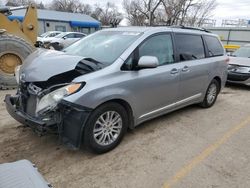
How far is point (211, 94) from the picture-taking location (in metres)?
5.71

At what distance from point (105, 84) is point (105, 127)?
61 centimetres

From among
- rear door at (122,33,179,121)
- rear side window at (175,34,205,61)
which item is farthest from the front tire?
rear side window at (175,34,205,61)

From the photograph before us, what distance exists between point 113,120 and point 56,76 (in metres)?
0.98

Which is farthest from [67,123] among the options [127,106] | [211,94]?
[211,94]

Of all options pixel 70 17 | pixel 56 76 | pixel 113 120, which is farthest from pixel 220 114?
pixel 70 17

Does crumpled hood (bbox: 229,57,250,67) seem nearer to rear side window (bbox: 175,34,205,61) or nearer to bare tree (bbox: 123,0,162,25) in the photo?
rear side window (bbox: 175,34,205,61)

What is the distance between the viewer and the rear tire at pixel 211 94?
18.3ft

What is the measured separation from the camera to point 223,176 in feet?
10.0

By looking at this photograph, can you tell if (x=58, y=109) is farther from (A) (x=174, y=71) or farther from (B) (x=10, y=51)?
(B) (x=10, y=51)

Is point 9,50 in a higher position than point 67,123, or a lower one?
higher

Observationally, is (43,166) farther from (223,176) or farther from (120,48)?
(223,176)

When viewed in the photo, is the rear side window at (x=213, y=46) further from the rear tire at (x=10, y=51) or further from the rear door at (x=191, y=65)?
the rear tire at (x=10, y=51)

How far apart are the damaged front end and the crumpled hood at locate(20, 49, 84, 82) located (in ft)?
0.16

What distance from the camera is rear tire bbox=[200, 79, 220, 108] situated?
5.56m
